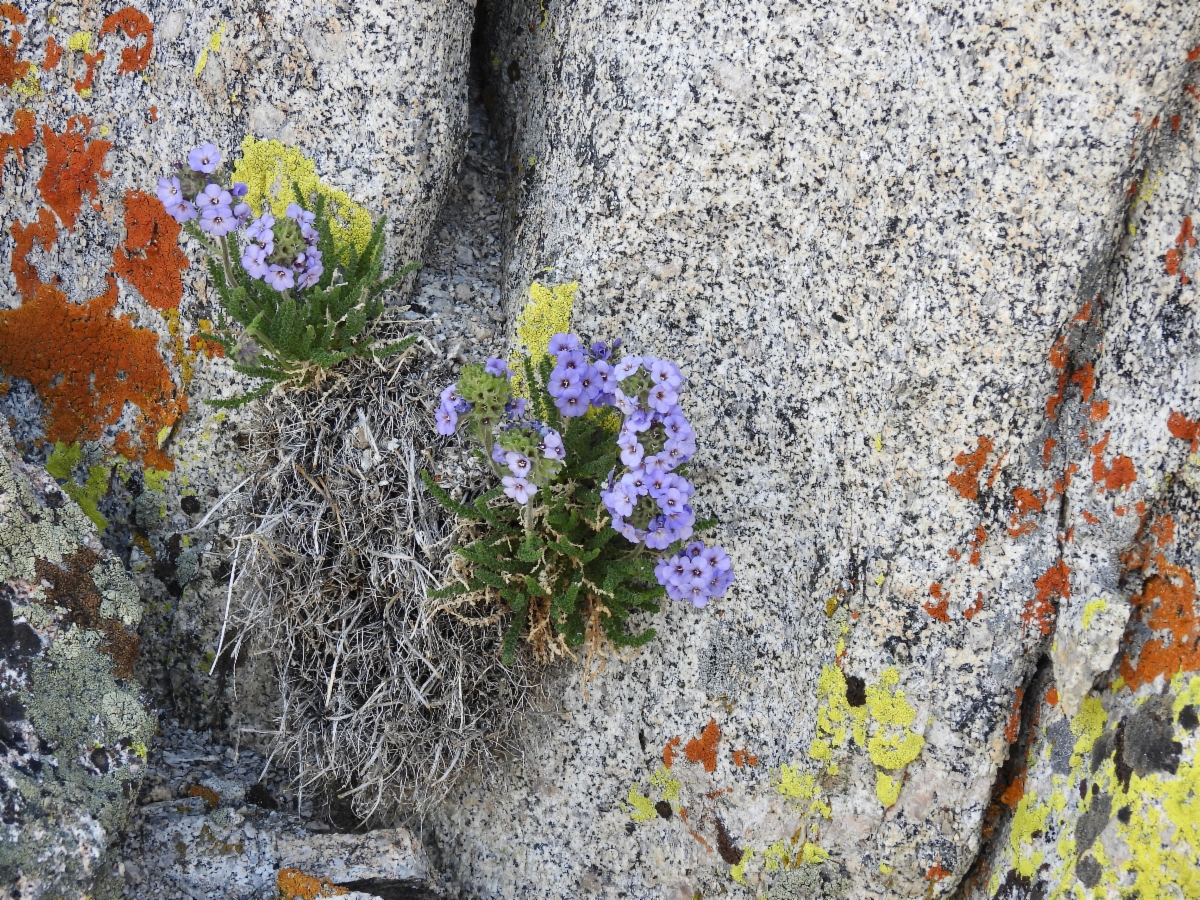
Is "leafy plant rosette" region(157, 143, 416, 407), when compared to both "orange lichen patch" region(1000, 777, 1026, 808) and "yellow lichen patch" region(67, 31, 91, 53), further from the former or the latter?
"orange lichen patch" region(1000, 777, 1026, 808)

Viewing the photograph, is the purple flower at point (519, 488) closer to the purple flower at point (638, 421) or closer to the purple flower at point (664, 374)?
the purple flower at point (638, 421)

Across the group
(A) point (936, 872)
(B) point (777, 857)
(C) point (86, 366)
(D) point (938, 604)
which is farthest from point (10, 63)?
(A) point (936, 872)

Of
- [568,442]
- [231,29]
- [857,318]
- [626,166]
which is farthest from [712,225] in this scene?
[231,29]

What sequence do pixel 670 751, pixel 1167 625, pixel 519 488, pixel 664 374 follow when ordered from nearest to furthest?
1. pixel 1167 625
2. pixel 519 488
3. pixel 664 374
4. pixel 670 751

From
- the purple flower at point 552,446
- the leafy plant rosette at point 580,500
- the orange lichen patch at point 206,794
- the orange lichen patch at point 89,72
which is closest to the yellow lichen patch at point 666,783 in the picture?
the leafy plant rosette at point 580,500

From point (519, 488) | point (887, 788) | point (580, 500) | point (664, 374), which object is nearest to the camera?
point (519, 488)

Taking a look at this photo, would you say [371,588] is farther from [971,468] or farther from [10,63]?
[10,63]

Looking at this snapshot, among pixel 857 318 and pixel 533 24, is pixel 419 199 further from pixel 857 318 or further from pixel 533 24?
pixel 857 318
